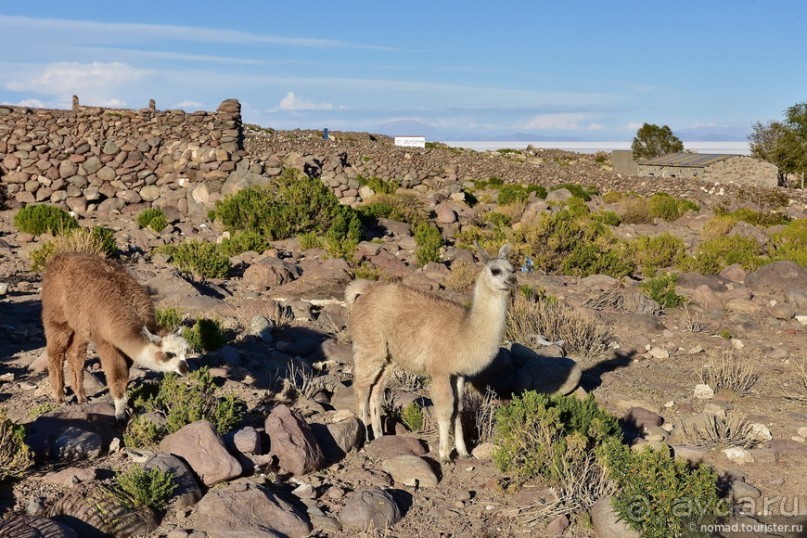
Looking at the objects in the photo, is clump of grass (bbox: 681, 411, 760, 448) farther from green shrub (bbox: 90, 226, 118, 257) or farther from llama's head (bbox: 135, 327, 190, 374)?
green shrub (bbox: 90, 226, 118, 257)

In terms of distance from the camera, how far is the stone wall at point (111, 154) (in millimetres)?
20219

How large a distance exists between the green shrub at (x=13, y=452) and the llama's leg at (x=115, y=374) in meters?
0.97

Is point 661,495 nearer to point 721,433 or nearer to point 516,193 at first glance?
point 721,433

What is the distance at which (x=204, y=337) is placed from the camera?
9.18 meters

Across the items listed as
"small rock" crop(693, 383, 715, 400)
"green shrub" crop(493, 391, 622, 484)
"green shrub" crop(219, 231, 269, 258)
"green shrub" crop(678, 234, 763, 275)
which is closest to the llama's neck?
"green shrub" crop(493, 391, 622, 484)

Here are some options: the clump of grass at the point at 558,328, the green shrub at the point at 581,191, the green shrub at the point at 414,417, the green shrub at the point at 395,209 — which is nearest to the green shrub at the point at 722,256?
the clump of grass at the point at 558,328

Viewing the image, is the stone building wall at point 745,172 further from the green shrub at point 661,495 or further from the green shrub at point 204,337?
the green shrub at point 661,495

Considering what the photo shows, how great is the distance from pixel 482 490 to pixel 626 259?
12.2 metres

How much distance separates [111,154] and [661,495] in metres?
19.2

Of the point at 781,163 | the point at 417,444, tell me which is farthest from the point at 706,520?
the point at 781,163

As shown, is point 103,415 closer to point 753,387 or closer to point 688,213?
point 753,387

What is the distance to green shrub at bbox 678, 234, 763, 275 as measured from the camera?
16609mm

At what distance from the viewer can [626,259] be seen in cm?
1733

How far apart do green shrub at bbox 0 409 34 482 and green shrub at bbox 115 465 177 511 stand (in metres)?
0.77
